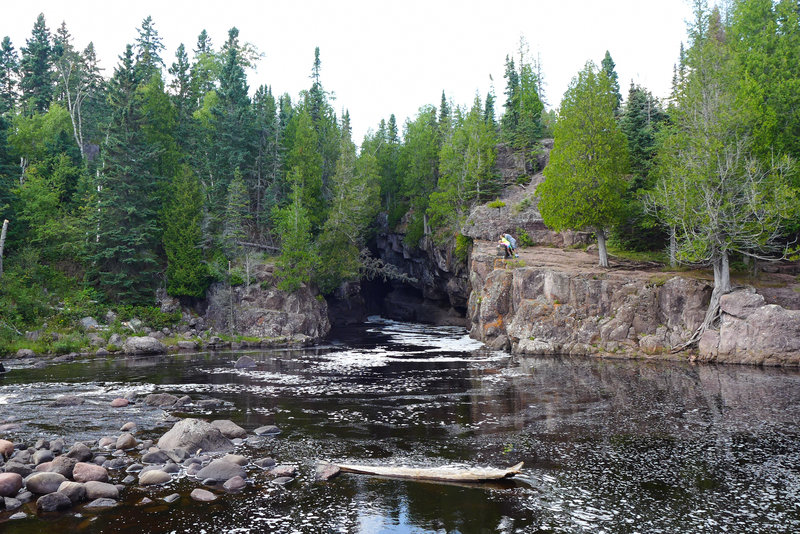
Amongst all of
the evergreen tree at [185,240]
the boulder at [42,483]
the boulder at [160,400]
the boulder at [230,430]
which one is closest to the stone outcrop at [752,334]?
the boulder at [230,430]

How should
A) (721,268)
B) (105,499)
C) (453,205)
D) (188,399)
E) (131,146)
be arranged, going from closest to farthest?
(105,499) < (188,399) < (721,268) < (131,146) < (453,205)

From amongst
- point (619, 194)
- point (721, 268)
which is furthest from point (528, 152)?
point (721, 268)

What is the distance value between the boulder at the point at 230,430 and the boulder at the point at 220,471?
349 cm

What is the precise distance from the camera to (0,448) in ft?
46.8

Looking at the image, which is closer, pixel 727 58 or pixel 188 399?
pixel 188 399

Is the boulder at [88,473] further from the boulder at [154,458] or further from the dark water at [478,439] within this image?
the boulder at [154,458]

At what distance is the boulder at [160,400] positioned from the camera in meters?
21.9

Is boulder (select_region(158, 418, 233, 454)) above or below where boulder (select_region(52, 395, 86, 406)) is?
above

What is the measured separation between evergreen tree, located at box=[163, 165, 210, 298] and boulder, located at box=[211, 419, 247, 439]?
37.6 metres

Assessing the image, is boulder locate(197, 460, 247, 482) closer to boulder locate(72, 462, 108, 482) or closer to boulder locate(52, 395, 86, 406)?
boulder locate(72, 462, 108, 482)

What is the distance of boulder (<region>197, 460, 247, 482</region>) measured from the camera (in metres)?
12.8

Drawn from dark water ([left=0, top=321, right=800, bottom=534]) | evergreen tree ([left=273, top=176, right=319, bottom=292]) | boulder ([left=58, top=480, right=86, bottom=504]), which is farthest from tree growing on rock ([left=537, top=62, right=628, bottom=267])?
boulder ([left=58, top=480, right=86, bottom=504])

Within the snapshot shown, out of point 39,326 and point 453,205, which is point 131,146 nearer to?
point 39,326

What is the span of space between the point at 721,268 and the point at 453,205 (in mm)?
36447
